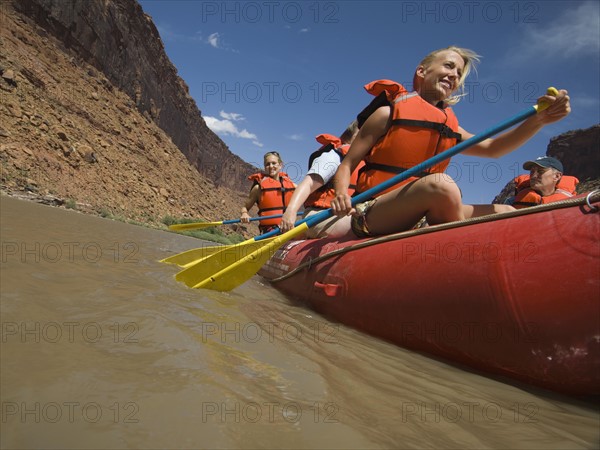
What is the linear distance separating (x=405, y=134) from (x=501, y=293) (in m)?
1.25

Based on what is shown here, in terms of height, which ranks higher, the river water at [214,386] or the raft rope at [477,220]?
the raft rope at [477,220]

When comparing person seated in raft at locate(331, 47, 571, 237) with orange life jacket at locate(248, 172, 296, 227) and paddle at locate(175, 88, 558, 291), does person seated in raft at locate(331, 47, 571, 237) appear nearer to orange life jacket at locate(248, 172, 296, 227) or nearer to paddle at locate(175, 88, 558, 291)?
paddle at locate(175, 88, 558, 291)

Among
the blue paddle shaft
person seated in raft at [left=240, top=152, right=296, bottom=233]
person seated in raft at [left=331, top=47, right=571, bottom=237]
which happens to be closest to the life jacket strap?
person seated in raft at [left=331, top=47, right=571, bottom=237]

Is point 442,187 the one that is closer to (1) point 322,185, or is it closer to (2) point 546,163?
(1) point 322,185

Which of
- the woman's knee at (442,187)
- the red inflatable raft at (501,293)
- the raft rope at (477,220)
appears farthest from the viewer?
the woman's knee at (442,187)

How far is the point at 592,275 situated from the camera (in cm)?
136

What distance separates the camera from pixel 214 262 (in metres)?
2.73

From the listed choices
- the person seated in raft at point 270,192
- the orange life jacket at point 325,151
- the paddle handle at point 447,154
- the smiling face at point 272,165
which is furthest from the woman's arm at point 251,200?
the paddle handle at point 447,154

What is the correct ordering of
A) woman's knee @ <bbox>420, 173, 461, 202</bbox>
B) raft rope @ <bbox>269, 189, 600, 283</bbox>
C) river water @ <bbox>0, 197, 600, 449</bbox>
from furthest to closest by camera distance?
woman's knee @ <bbox>420, 173, 461, 202</bbox> → raft rope @ <bbox>269, 189, 600, 283</bbox> → river water @ <bbox>0, 197, 600, 449</bbox>

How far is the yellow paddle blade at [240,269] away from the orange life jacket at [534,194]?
8.44ft

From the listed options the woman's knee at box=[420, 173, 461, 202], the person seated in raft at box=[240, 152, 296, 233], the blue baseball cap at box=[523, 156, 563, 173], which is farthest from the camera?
the person seated in raft at box=[240, 152, 296, 233]

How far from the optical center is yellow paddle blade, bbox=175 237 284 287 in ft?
8.42

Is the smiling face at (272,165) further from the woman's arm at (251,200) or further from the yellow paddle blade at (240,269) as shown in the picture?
the yellow paddle blade at (240,269)

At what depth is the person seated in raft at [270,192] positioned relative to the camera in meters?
5.99
